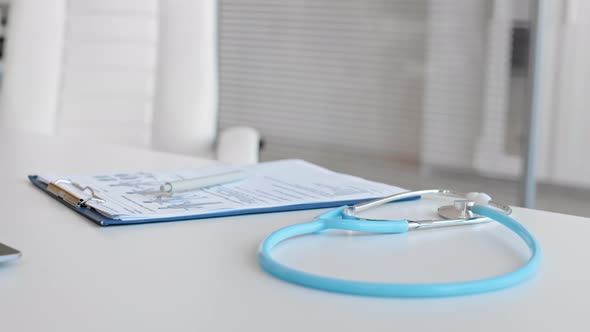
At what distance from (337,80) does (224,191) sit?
2.36 meters

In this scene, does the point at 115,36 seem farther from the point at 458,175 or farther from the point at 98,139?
the point at 458,175

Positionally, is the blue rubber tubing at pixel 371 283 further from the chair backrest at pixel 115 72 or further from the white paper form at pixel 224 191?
the chair backrest at pixel 115 72

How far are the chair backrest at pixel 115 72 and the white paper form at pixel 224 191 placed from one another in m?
1.01

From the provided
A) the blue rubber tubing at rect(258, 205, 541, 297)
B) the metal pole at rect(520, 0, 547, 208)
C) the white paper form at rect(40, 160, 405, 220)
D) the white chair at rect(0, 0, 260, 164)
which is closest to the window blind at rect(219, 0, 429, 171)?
the metal pole at rect(520, 0, 547, 208)

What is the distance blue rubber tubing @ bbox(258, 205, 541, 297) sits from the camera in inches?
18.5

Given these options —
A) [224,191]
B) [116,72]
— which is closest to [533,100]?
[116,72]

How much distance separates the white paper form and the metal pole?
1.76 metres

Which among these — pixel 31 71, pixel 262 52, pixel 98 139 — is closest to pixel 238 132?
pixel 98 139

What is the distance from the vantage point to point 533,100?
2.51m

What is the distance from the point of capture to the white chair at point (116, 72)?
1892 millimetres

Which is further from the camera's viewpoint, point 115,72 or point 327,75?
point 327,75

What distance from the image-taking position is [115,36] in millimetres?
1995

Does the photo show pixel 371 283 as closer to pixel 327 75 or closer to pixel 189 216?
pixel 189 216

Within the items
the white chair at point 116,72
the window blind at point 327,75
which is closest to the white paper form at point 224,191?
the white chair at point 116,72
